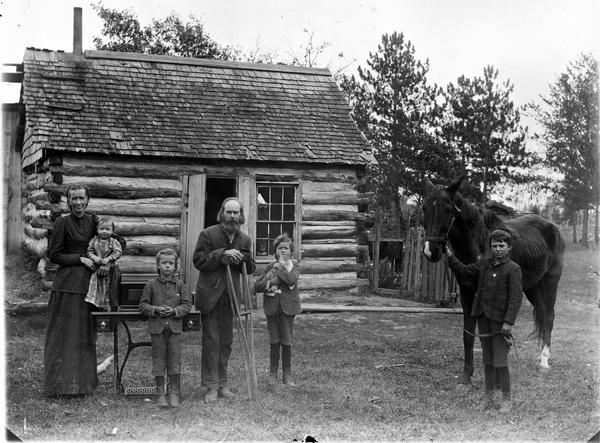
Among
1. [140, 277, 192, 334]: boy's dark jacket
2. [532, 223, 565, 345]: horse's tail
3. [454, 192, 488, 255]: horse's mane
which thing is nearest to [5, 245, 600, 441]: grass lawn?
[532, 223, 565, 345]: horse's tail

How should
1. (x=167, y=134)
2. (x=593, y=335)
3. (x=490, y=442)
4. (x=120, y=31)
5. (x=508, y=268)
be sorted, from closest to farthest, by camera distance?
(x=490, y=442) → (x=508, y=268) → (x=593, y=335) → (x=167, y=134) → (x=120, y=31)

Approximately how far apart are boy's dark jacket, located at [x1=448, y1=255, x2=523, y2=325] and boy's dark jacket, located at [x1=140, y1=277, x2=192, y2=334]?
2813 mm

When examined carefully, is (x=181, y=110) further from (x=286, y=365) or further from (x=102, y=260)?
(x=286, y=365)

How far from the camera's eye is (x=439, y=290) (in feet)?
45.5

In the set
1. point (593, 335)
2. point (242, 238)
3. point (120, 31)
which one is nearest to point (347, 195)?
point (593, 335)

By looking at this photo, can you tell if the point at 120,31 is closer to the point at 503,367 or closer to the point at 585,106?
the point at 585,106

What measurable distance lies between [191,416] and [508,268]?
3.19 meters

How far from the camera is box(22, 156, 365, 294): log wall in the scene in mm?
11938

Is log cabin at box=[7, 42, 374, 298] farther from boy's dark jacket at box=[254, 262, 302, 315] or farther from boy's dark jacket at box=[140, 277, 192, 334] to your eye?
boy's dark jacket at box=[140, 277, 192, 334]

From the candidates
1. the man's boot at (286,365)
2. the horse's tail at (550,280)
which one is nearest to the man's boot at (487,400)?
the man's boot at (286,365)

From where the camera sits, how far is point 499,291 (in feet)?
20.1

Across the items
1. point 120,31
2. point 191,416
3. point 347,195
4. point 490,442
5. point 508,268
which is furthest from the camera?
point 120,31

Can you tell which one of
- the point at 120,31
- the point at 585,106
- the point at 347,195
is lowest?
the point at 347,195

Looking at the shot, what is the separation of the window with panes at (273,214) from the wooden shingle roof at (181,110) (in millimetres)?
781
